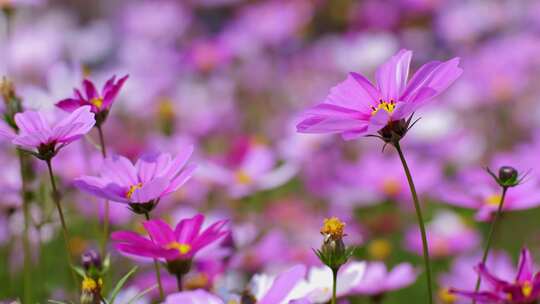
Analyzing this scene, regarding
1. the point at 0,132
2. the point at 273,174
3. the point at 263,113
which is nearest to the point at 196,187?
the point at 273,174

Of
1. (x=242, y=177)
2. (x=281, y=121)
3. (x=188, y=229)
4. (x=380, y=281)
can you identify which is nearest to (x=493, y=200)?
(x=380, y=281)

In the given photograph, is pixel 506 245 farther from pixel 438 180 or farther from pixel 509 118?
pixel 509 118

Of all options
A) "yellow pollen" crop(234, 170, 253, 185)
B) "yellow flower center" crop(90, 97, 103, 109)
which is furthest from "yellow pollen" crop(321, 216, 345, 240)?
"yellow pollen" crop(234, 170, 253, 185)

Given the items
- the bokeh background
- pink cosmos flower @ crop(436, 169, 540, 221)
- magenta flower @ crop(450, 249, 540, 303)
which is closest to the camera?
magenta flower @ crop(450, 249, 540, 303)

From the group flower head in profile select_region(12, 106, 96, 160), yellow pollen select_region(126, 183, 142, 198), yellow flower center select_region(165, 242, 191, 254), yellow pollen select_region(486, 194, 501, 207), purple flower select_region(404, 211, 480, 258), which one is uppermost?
purple flower select_region(404, 211, 480, 258)

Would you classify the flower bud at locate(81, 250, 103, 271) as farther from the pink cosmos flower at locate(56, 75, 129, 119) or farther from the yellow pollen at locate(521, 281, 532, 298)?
the yellow pollen at locate(521, 281, 532, 298)

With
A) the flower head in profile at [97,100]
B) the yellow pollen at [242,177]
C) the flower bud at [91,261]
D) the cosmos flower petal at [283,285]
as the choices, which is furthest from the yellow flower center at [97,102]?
the yellow pollen at [242,177]

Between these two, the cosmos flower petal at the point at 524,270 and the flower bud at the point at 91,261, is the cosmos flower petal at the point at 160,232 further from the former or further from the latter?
the cosmos flower petal at the point at 524,270
